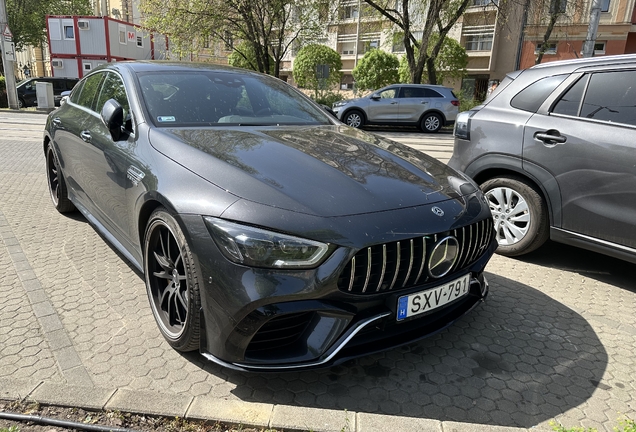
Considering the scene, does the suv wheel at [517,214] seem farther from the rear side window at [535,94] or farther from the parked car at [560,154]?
the rear side window at [535,94]

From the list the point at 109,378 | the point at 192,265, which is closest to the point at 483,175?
the point at 192,265

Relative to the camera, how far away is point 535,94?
405 centimetres

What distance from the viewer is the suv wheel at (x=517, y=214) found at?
3.96m

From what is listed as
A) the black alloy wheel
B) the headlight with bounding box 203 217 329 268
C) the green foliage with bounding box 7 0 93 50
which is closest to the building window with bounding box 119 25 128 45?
the green foliage with bounding box 7 0 93 50

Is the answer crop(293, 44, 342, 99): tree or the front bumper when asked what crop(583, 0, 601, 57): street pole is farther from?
crop(293, 44, 342, 99): tree

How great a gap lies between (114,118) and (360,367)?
2140mm

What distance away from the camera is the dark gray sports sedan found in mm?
2062

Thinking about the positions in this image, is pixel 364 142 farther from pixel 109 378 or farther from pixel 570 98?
pixel 109 378

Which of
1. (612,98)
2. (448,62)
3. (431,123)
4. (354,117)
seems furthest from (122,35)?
(612,98)

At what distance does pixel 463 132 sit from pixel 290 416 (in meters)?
3.29

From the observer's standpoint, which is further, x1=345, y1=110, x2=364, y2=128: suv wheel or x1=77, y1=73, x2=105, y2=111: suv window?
x1=345, y1=110, x2=364, y2=128: suv wheel

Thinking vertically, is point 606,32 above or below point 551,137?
above

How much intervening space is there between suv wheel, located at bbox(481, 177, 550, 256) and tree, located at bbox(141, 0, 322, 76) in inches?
748

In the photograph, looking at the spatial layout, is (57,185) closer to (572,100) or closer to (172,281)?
(172,281)
